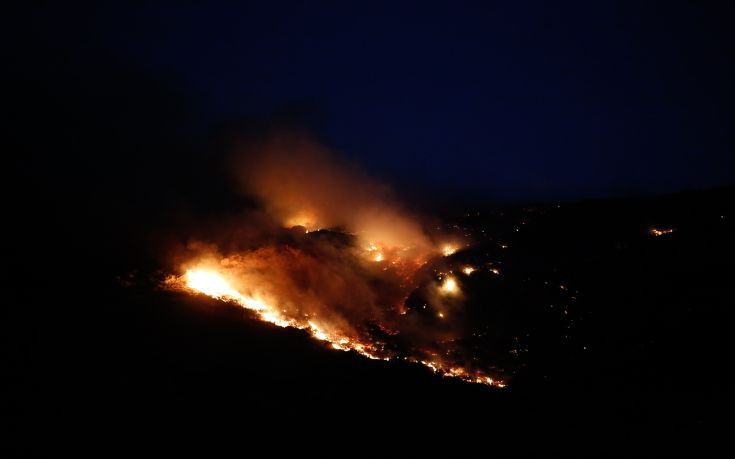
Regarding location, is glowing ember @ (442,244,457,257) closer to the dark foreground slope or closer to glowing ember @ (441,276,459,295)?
the dark foreground slope

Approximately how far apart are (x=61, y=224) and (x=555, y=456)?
2209 cm

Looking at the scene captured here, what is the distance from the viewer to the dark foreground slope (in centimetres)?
837

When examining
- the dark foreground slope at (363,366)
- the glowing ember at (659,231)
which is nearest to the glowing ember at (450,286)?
the dark foreground slope at (363,366)

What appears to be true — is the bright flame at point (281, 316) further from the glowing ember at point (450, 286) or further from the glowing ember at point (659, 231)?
the glowing ember at point (659, 231)

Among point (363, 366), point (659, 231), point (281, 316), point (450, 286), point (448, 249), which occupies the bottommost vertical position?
point (363, 366)

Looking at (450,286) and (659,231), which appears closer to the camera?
(450,286)

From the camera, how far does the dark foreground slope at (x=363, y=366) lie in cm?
837

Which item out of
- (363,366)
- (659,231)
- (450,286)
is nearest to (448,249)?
(450,286)

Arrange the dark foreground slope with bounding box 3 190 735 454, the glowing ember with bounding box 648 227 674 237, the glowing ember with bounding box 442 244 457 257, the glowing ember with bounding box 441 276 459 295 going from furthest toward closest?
the glowing ember with bounding box 442 244 457 257
the glowing ember with bounding box 648 227 674 237
the glowing ember with bounding box 441 276 459 295
the dark foreground slope with bounding box 3 190 735 454

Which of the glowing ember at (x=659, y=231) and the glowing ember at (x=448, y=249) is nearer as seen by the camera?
the glowing ember at (x=659, y=231)

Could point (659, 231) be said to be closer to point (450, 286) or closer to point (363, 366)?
point (450, 286)

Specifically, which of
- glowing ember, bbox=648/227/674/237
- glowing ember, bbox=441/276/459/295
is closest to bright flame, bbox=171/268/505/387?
glowing ember, bbox=441/276/459/295

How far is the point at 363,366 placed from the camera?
1132 centimetres

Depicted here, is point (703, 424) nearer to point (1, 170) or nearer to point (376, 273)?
point (376, 273)
